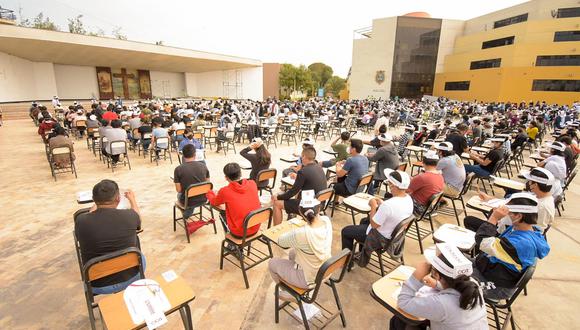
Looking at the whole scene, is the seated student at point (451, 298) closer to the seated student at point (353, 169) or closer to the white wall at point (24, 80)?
the seated student at point (353, 169)

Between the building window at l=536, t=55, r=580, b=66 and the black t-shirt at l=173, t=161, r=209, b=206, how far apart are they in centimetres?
4025

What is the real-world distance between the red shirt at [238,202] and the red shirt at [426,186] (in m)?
2.51

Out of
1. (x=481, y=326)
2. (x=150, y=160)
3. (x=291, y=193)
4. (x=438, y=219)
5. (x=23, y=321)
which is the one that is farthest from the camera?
(x=150, y=160)

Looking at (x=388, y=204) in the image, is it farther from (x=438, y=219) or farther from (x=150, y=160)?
(x=150, y=160)

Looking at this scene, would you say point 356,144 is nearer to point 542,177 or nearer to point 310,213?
point 542,177

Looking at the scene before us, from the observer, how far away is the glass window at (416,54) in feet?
143

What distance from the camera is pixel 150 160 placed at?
9.23 metres

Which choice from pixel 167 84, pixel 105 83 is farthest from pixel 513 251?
pixel 167 84

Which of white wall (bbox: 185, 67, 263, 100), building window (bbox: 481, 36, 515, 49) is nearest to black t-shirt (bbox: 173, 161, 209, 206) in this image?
white wall (bbox: 185, 67, 263, 100)

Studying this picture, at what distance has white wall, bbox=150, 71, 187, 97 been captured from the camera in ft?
116

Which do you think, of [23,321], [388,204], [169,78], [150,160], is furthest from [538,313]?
[169,78]

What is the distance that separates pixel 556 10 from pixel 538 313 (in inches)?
1679

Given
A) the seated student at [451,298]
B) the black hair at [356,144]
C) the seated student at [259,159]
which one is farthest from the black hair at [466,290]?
the seated student at [259,159]

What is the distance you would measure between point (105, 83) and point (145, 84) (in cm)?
439
